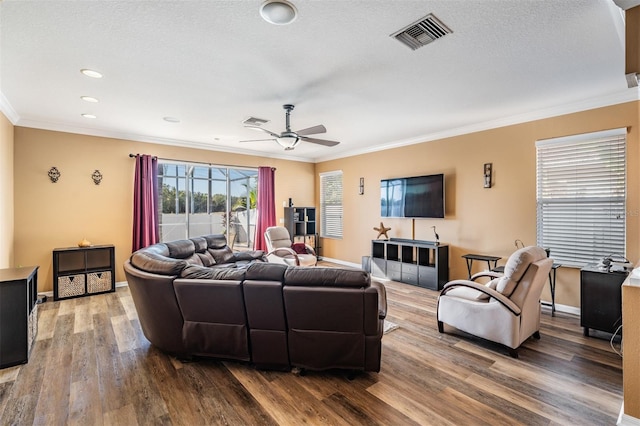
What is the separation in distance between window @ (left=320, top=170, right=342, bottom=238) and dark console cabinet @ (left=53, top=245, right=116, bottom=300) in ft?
15.7

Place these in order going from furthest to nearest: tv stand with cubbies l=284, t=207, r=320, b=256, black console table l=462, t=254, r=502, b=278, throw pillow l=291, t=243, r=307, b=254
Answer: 1. tv stand with cubbies l=284, t=207, r=320, b=256
2. throw pillow l=291, t=243, r=307, b=254
3. black console table l=462, t=254, r=502, b=278

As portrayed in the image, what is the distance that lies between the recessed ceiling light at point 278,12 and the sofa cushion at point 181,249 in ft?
12.0

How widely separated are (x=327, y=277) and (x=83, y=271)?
4734mm

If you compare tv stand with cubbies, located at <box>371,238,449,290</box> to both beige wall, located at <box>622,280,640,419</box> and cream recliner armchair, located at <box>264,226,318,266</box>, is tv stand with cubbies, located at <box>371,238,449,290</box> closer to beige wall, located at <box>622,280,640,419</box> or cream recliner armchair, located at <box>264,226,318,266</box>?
cream recliner armchair, located at <box>264,226,318,266</box>

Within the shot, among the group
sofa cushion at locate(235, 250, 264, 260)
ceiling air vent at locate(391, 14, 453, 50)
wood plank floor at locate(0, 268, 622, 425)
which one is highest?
ceiling air vent at locate(391, 14, 453, 50)

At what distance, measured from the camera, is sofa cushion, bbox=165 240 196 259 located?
4641mm

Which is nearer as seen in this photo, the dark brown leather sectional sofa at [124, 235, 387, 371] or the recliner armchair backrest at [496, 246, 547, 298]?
the dark brown leather sectional sofa at [124, 235, 387, 371]

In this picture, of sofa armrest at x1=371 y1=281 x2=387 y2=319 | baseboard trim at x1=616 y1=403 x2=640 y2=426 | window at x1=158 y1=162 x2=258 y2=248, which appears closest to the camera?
baseboard trim at x1=616 y1=403 x2=640 y2=426

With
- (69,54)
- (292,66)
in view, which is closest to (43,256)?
(69,54)

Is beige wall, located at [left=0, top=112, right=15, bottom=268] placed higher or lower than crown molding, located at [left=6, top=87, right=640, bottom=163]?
lower

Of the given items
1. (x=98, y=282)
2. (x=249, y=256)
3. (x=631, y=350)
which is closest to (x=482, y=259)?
(x=631, y=350)

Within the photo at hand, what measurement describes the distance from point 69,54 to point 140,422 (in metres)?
3.09

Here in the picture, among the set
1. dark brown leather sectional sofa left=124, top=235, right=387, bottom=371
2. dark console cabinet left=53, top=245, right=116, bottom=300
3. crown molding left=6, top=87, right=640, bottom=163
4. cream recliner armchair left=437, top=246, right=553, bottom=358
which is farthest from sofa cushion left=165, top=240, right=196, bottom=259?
cream recliner armchair left=437, top=246, right=553, bottom=358

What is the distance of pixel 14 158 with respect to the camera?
15.3 feet
